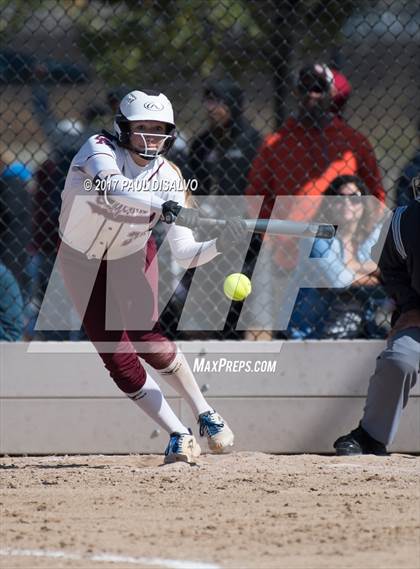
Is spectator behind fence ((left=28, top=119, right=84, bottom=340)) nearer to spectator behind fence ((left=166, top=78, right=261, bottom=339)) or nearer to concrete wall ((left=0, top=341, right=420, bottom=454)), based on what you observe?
concrete wall ((left=0, top=341, right=420, bottom=454))

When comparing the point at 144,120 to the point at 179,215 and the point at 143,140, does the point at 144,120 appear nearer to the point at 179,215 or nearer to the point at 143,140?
the point at 143,140

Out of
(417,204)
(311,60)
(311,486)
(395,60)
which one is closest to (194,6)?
(311,60)

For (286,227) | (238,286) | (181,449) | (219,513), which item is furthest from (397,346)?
(219,513)

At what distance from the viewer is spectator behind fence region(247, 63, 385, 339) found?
6.93 meters

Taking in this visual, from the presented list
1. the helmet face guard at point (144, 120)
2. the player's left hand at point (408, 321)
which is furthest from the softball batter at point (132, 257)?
the player's left hand at point (408, 321)

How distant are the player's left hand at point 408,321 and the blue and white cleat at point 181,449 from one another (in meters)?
1.31

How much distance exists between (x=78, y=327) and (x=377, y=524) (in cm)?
332

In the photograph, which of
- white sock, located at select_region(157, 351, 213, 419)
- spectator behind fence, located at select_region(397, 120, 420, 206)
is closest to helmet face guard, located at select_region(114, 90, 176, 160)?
white sock, located at select_region(157, 351, 213, 419)

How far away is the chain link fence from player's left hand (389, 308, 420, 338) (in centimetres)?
108

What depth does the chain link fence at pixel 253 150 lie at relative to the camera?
6965mm

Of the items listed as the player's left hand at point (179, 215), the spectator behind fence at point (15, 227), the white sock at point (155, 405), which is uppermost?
the player's left hand at point (179, 215)

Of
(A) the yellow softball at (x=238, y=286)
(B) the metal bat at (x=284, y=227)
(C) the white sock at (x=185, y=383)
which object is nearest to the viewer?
(B) the metal bat at (x=284, y=227)

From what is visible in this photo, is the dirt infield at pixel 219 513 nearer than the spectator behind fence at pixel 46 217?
Yes

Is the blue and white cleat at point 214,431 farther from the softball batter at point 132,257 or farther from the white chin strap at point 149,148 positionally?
the white chin strap at point 149,148
